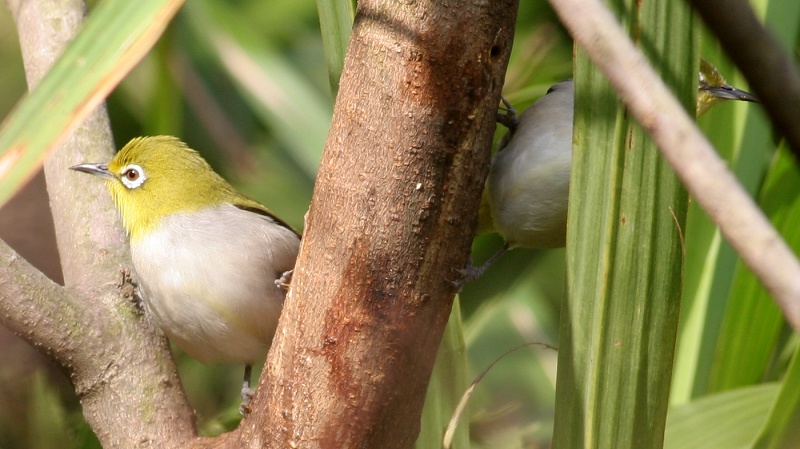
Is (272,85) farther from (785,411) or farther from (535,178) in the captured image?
(785,411)

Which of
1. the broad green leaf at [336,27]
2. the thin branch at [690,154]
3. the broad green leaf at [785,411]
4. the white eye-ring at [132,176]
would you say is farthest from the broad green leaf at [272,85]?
the thin branch at [690,154]

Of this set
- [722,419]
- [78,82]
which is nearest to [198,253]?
[78,82]

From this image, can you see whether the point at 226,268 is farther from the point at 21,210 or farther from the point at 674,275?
the point at 674,275

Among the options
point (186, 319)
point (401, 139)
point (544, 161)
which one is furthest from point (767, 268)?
point (186, 319)

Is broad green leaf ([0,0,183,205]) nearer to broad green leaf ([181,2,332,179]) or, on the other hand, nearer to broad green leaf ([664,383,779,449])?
broad green leaf ([181,2,332,179])

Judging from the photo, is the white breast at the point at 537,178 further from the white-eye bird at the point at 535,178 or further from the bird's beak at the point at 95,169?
the bird's beak at the point at 95,169

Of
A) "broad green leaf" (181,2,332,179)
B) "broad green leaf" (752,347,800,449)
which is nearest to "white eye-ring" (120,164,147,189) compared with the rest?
"broad green leaf" (181,2,332,179)

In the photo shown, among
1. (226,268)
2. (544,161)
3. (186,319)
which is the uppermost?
(544,161)
